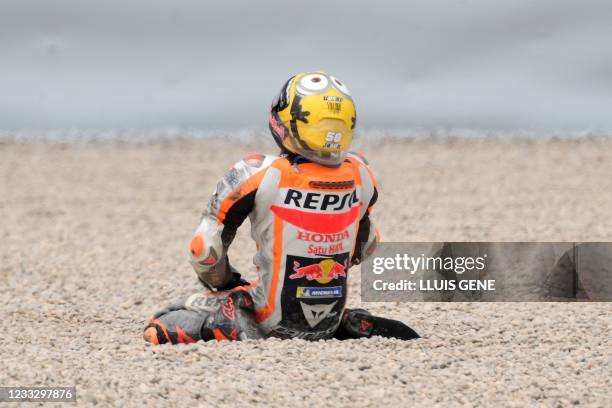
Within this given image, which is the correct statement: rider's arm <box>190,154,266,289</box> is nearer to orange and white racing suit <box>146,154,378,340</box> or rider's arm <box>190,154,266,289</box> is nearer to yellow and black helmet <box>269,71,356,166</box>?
orange and white racing suit <box>146,154,378,340</box>

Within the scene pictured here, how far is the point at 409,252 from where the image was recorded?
8945 mm

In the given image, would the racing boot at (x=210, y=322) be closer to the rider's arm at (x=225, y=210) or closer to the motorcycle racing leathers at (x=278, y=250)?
the motorcycle racing leathers at (x=278, y=250)

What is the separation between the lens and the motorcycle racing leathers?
5.57m

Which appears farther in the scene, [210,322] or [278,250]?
[210,322]

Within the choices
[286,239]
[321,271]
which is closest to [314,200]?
[286,239]

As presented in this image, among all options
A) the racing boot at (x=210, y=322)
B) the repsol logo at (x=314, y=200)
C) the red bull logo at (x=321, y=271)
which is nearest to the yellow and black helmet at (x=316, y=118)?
the repsol logo at (x=314, y=200)

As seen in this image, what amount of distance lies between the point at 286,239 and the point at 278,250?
8cm

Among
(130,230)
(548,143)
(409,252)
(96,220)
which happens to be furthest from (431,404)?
(548,143)

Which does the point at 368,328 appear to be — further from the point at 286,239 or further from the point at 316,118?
the point at 316,118

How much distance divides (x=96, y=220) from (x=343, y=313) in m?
7.05

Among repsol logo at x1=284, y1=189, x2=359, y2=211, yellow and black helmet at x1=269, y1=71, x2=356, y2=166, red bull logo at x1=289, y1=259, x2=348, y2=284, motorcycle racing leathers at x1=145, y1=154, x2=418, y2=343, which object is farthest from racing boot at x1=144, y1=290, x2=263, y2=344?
yellow and black helmet at x1=269, y1=71, x2=356, y2=166

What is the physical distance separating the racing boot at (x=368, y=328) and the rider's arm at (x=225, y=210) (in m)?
0.87

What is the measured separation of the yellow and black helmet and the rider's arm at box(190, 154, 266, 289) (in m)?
0.23

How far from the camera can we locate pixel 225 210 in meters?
5.59
